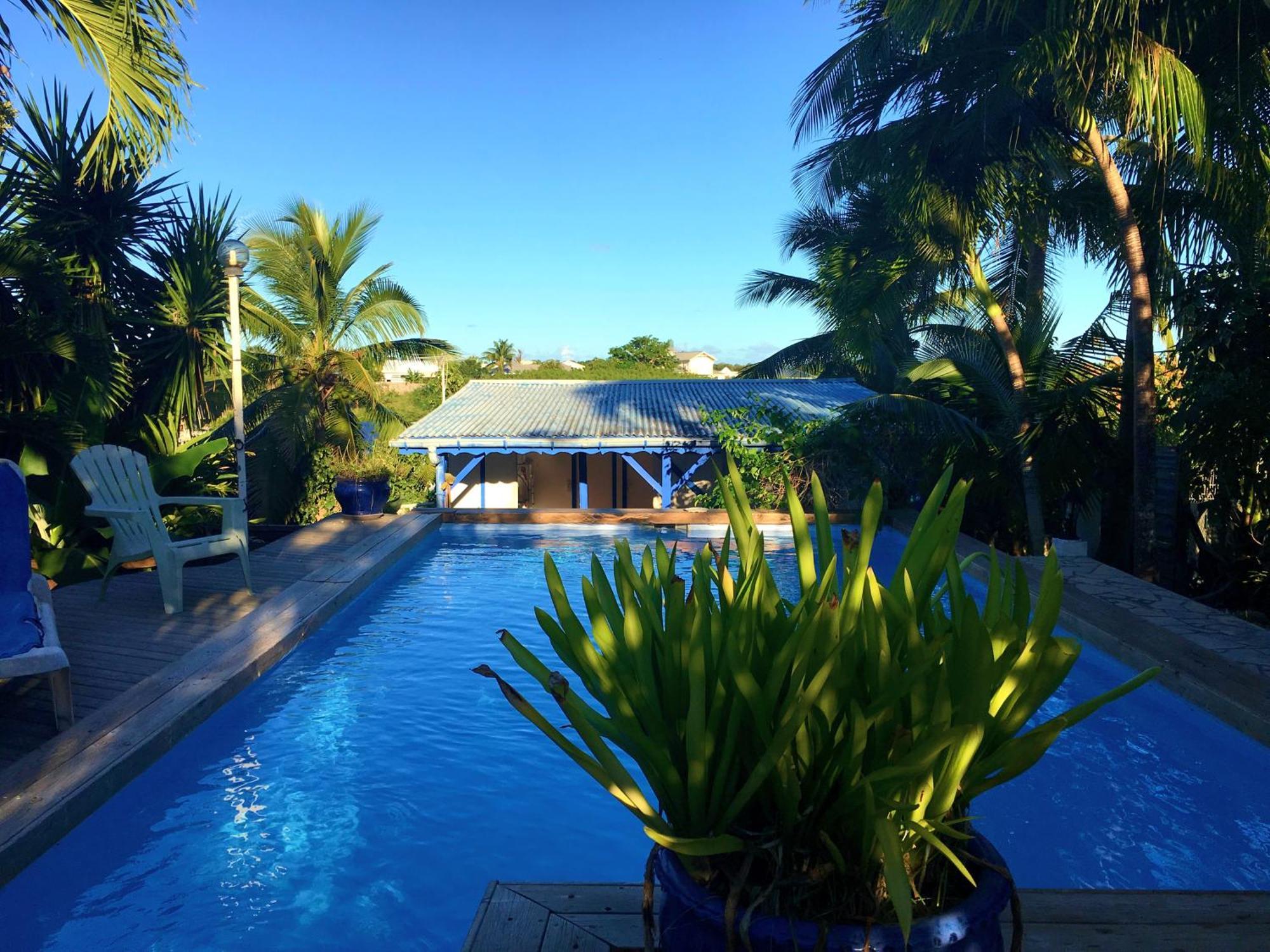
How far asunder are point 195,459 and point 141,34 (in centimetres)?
438

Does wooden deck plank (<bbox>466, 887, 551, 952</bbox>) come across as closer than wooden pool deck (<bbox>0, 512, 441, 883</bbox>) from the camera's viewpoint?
Yes

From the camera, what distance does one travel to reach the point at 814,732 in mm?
1333

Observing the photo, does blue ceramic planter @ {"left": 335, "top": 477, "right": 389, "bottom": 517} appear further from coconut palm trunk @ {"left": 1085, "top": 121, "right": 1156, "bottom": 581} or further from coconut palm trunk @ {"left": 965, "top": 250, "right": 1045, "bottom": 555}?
coconut palm trunk @ {"left": 1085, "top": 121, "right": 1156, "bottom": 581}

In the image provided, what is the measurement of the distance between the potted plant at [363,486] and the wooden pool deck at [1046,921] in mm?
10024

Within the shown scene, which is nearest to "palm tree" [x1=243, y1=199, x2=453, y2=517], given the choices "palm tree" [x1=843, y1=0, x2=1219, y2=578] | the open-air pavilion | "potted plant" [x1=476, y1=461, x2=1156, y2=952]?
the open-air pavilion

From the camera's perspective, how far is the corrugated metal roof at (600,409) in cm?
1720

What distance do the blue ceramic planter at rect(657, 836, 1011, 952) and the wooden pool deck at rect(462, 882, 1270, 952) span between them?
18.3 inches

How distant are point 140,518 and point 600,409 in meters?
14.5

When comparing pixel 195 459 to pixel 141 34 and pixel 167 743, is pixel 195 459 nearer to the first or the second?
pixel 141 34

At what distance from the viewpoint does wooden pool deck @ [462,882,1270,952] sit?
1.77 m

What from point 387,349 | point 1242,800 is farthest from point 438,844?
point 387,349

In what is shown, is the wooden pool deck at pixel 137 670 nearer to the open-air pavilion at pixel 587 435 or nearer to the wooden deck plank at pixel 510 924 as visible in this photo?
the wooden deck plank at pixel 510 924

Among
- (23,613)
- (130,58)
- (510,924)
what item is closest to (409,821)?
(23,613)

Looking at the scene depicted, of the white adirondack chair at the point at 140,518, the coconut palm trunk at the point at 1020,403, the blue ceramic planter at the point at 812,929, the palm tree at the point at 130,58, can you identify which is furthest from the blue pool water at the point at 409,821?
the coconut palm trunk at the point at 1020,403
